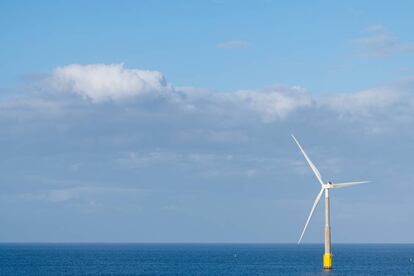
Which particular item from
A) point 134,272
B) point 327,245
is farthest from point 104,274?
point 327,245

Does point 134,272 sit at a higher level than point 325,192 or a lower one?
lower

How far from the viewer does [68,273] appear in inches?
7234

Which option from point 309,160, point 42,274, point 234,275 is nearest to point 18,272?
point 42,274

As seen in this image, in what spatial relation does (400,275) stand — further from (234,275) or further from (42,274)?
(42,274)

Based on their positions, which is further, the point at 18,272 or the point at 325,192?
the point at 18,272

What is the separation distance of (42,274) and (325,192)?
2795 inches

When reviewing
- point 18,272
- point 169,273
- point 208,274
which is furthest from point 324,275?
point 18,272

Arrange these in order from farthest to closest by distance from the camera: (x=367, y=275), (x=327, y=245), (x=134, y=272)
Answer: (x=134, y=272), (x=367, y=275), (x=327, y=245)

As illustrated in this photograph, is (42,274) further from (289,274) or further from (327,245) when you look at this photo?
(327,245)

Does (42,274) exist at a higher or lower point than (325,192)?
lower

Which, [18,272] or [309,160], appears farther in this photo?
[18,272]

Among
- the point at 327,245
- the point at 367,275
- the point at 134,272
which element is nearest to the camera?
the point at 327,245

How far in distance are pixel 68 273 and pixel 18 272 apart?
47.3ft

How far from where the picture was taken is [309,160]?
159 m
